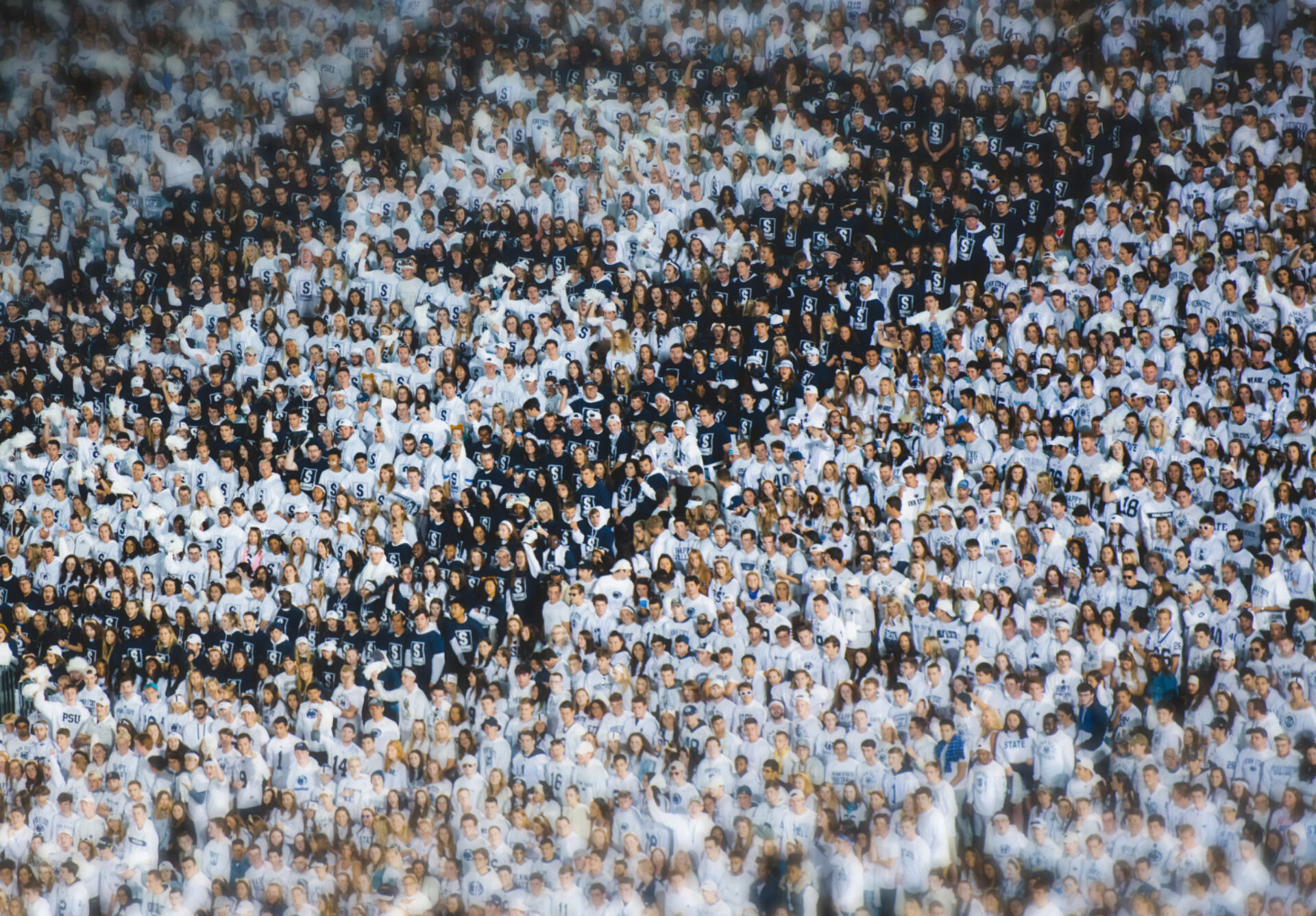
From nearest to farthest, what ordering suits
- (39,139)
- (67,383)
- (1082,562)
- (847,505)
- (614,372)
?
1. (1082,562)
2. (847,505)
3. (614,372)
4. (67,383)
5. (39,139)

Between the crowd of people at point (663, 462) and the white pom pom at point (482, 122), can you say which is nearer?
the crowd of people at point (663, 462)

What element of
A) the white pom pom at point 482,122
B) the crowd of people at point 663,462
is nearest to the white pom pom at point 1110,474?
the crowd of people at point 663,462

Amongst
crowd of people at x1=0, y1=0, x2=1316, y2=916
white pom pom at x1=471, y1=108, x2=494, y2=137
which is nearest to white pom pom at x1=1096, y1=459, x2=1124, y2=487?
crowd of people at x1=0, y1=0, x2=1316, y2=916

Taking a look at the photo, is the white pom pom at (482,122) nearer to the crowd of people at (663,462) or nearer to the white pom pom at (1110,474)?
the crowd of people at (663,462)

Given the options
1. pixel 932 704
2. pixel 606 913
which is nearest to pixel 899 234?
pixel 932 704

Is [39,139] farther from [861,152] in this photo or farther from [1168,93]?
[1168,93]

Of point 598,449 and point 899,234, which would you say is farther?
point 899,234

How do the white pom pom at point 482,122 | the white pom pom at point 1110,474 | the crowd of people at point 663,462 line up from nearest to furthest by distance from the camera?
the crowd of people at point 663,462 < the white pom pom at point 1110,474 < the white pom pom at point 482,122
